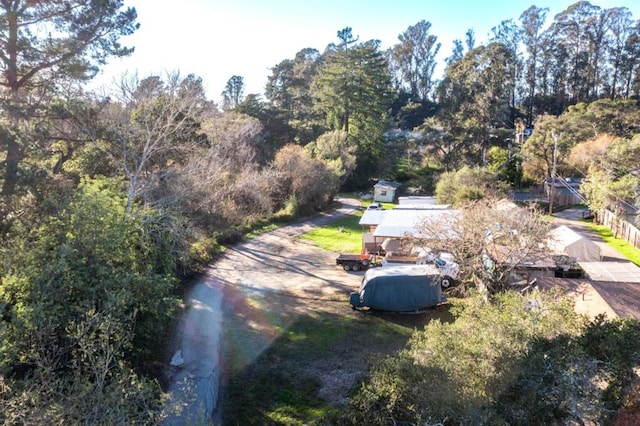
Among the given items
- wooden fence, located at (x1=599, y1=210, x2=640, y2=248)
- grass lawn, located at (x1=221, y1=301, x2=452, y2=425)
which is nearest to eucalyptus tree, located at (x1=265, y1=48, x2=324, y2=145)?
wooden fence, located at (x1=599, y1=210, x2=640, y2=248)

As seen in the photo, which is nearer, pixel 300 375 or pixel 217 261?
pixel 300 375

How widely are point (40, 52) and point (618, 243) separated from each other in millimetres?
30134

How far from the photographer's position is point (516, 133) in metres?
47.0

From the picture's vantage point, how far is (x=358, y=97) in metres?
47.0

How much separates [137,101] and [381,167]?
3439 cm

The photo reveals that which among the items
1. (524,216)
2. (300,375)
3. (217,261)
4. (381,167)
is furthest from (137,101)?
(381,167)

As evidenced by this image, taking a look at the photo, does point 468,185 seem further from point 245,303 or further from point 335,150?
point 245,303

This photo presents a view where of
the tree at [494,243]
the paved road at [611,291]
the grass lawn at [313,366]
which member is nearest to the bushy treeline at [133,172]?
the grass lawn at [313,366]

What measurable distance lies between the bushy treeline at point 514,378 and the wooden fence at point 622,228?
20.4m

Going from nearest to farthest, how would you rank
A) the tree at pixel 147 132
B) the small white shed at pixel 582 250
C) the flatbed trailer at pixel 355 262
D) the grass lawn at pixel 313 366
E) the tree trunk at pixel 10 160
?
the grass lawn at pixel 313 366
the tree trunk at pixel 10 160
the tree at pixel 147 132
the small white shed at pixel 582 250
the flatbed trailer at pixel 355 262

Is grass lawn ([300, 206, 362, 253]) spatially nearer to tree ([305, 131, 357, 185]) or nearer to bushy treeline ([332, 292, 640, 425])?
tree ([305, 131, 357, 185])

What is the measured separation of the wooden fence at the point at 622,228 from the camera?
77.2ft

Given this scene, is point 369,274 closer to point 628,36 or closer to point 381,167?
point 381,167

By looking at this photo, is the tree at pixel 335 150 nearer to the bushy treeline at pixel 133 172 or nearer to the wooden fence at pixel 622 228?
the bushy treeline at pixel 133 172
